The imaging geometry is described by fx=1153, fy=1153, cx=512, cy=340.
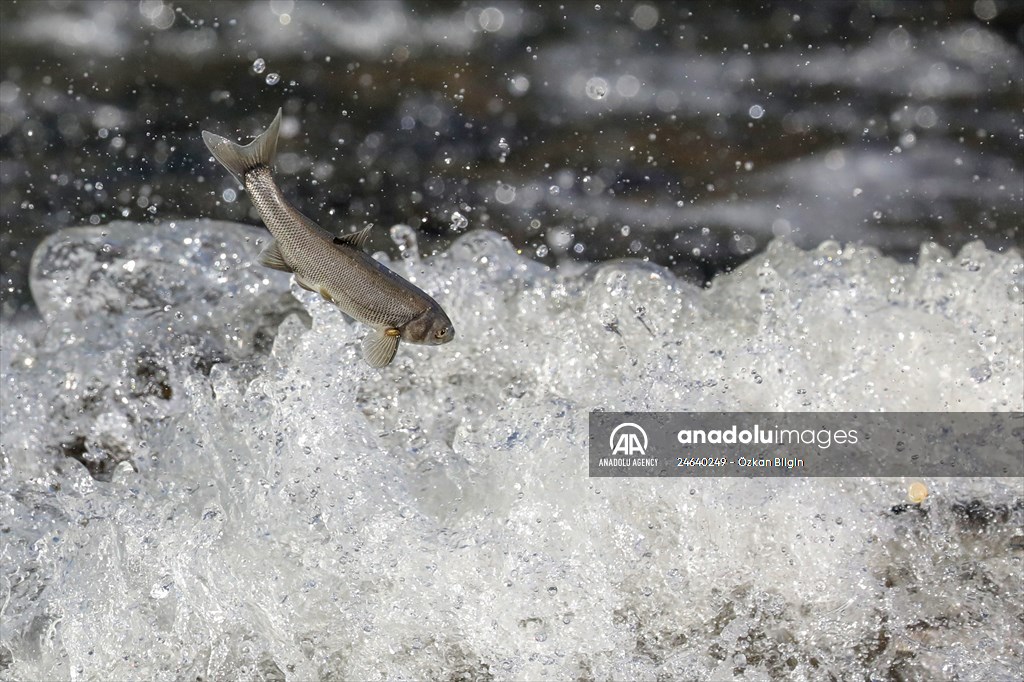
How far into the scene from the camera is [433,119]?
5.14 metres

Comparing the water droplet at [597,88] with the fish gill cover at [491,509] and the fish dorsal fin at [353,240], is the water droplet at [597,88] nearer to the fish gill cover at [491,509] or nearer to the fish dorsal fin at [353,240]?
the fish gill cover at [491,509]

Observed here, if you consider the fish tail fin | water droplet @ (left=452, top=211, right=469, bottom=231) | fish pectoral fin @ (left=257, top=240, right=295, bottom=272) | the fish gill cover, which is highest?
water droplet @ (left=452, top=211, right=469, bottom=231)

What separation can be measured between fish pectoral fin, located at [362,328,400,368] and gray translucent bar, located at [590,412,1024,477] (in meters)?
0.72

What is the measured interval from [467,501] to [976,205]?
10.9ft

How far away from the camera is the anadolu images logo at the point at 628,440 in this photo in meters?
2.64

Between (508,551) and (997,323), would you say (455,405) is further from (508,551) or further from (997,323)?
(997,323)

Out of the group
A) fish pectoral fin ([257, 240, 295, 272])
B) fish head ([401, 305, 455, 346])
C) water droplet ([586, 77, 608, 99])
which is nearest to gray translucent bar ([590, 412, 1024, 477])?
fish head ([401, 305, 455, 346])

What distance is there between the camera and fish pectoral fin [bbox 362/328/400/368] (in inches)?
80.0

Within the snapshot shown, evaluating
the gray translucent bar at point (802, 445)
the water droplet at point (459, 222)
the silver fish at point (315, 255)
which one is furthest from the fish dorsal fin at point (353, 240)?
the water droplet at point (459, 222)

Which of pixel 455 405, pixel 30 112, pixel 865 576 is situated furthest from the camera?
pixel 30 112

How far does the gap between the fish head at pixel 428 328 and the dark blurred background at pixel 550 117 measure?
2.46 meters

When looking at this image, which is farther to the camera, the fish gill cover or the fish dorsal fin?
the fish gill cover

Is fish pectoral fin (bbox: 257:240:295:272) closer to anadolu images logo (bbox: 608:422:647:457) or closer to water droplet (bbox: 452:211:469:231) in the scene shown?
anadolu images logo (bbox: 608:422:647:457)

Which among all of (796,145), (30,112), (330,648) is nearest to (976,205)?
(796,145)
